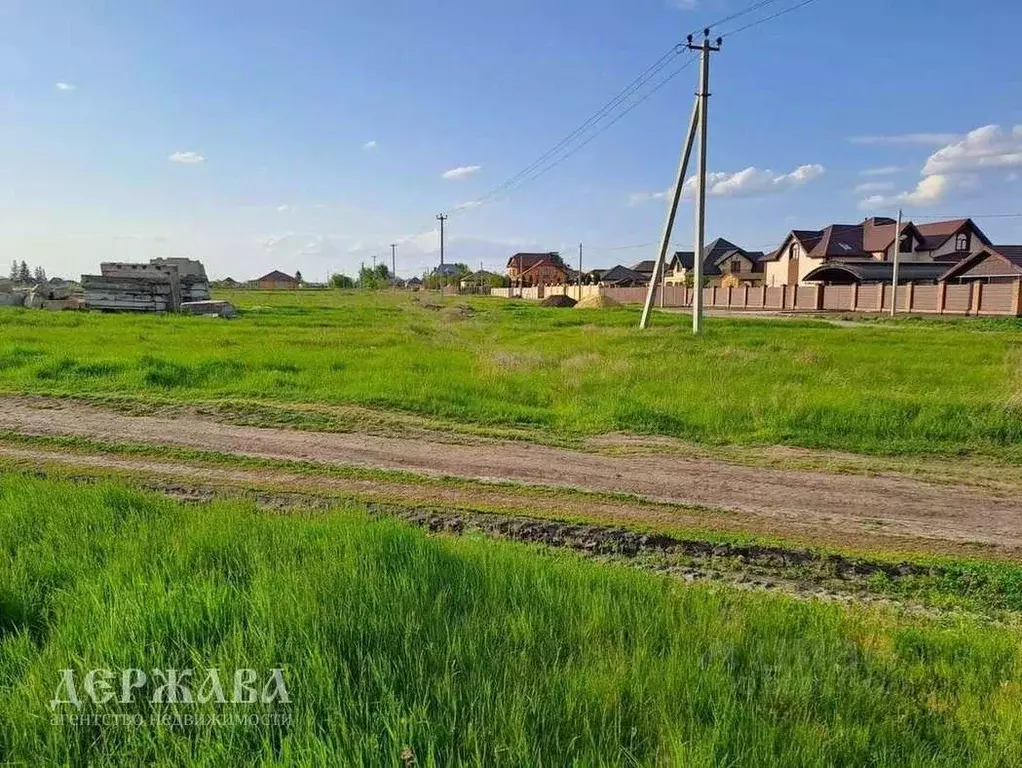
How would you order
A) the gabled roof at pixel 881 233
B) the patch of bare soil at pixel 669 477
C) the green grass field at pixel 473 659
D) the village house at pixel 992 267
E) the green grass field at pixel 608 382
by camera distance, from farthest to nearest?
1. the gabled roof at pixel 881 233
2. the village house at pixel 992 267
3. the green grass field at pixel 608 382
4. the patch of bare soil at pixel 669 477
5. the green grass field at pixel 473 659

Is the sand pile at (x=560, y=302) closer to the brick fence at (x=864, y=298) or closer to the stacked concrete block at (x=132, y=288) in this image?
the brick fence at (x=864, y=298)

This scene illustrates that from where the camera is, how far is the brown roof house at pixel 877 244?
60.8 meters

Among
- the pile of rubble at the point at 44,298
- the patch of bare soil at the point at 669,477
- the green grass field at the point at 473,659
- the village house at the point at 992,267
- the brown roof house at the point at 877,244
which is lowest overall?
the patch of bare soil at the point at 669,477

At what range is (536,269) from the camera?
397 feet

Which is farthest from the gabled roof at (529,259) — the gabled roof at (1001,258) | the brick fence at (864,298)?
the gabled roof at (1001,258)

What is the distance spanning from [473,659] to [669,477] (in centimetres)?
502

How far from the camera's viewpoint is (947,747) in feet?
8.31

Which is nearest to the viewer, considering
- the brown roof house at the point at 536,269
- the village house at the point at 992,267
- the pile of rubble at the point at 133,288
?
the pile of rubble at the point at 133,288

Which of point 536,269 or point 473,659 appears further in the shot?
point 536,269

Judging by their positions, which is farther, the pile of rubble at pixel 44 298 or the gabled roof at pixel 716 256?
the gabled roof at pixel 716 256

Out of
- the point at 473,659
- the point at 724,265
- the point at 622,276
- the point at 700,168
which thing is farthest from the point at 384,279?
the point at 473,659

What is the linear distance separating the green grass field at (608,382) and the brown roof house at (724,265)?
6510 centimetres

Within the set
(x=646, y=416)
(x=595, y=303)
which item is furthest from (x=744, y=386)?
(x=595, y=303)

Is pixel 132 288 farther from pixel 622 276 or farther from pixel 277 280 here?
pixel 277 280
